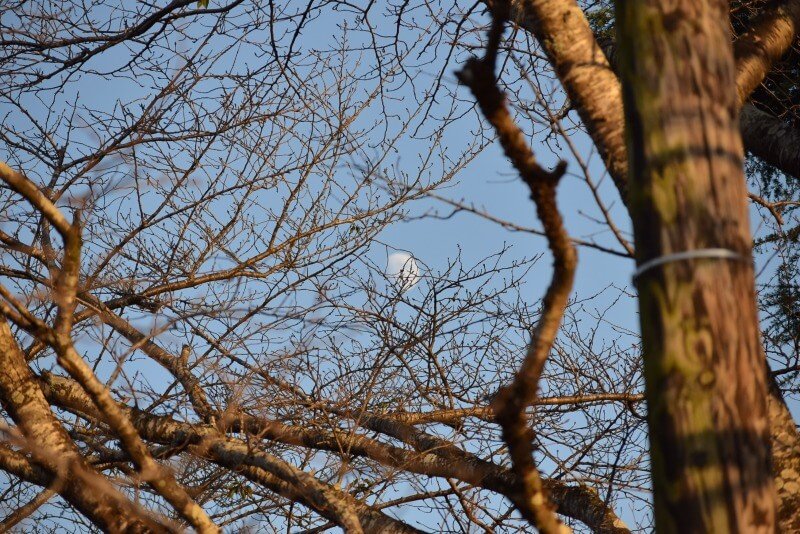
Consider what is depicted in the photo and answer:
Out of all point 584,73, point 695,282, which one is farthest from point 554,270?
point 584,73

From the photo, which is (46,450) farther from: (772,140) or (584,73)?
(772,140)

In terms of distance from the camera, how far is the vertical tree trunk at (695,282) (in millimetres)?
1970

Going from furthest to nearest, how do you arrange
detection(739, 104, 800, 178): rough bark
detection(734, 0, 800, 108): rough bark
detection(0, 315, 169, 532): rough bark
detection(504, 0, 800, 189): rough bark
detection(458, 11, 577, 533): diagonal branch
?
detection(739, 104, 800, 178): rough bark
detection(734, 0, 800, 108): rough bark
detection(0, 315, 169, 532): rough bark
detection(504, 0, 800, 189): rough bark
detection(458, 11, 577, 533): diagonal branch

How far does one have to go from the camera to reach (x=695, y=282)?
204 cm

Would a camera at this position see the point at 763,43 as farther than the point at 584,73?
Yes

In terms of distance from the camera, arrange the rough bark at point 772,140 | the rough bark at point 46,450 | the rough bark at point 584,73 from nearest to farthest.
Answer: the rough bark at point 584,73
the rough bark at point 46,450
the rough bark at point 772,140

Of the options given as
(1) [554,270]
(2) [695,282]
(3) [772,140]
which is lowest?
(2) [695,282]

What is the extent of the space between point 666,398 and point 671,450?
13 cm

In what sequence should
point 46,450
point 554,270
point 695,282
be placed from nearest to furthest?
point 695,282
point 554,270
point 46,450

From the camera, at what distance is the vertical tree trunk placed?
6.46 feet

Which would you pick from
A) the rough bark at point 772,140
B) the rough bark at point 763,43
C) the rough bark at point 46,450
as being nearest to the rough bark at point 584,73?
the rough bark at point 763,43

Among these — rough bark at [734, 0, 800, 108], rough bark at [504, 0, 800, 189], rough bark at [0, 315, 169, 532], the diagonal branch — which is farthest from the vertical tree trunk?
rough bark at [0, 315, 169, 532]

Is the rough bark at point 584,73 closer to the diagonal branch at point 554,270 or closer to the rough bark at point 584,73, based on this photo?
the rough bark at point 584,73

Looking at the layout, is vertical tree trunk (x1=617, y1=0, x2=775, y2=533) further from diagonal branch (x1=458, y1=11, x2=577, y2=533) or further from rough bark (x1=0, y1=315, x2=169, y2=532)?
rough bark (x1=0, y1=315, x2=169, y2=532)
